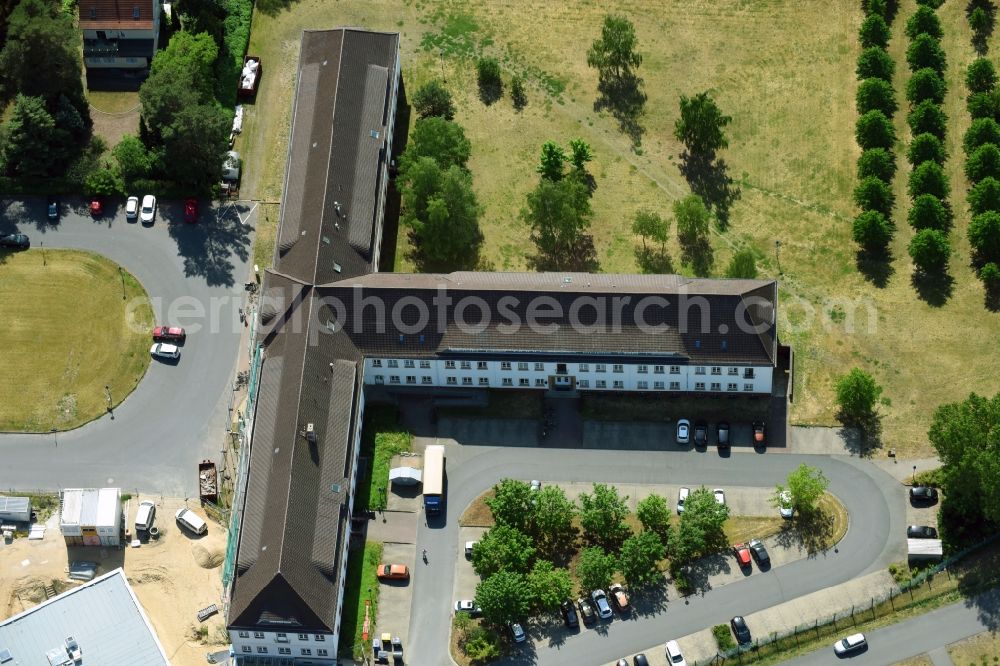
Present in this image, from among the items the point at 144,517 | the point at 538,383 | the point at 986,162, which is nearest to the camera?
the point at 144,517

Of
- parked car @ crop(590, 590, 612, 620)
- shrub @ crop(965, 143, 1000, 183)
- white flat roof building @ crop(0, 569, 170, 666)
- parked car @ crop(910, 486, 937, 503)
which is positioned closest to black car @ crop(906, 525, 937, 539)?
parked car @ crop(910, 486, 937, 503)

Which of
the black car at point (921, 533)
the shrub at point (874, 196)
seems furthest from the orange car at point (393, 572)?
the shrub at point (874, 196)

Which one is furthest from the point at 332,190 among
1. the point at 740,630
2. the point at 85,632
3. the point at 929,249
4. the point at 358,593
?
the point at 929,249

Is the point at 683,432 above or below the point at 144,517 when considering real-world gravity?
above

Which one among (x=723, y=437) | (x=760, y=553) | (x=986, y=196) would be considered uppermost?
(x=986, y=196)

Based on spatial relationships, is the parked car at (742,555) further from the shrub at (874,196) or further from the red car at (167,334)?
the red car at (167,334)

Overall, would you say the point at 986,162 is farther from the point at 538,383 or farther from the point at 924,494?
the point at 538,383
